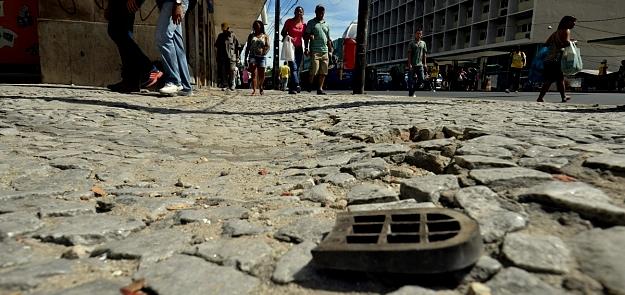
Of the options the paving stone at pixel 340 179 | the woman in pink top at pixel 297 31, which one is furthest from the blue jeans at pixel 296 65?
the paving stone at pixel 340 179

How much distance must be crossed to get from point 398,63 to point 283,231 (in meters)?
65.2

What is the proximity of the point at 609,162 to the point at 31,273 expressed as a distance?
2.33 metres

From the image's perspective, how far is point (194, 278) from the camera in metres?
1.25

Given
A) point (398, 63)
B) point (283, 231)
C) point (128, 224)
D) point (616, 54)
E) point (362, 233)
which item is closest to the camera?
point (362, 233)

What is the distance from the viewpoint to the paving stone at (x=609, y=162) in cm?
192

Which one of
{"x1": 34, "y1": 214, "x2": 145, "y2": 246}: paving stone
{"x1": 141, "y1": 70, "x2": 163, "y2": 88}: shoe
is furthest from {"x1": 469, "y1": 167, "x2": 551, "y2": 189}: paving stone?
{"x1": 141, "y1": 70, "x2": 163, "y2": 88}: shoe

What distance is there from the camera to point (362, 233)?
4.52 feet

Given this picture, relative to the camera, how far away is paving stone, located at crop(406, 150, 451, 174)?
2.44 meters

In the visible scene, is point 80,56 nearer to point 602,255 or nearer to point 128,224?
point 128,224

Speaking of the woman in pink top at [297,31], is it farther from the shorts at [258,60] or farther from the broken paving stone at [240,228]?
the broken paving stone at [240,228]

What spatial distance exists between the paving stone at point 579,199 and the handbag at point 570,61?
21.6 ft

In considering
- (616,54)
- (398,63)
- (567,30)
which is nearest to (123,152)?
(567,30)

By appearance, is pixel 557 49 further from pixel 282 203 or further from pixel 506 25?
pixel 506 25

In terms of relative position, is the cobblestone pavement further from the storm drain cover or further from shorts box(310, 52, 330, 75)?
shorts box(310, 52, 330, 75)
